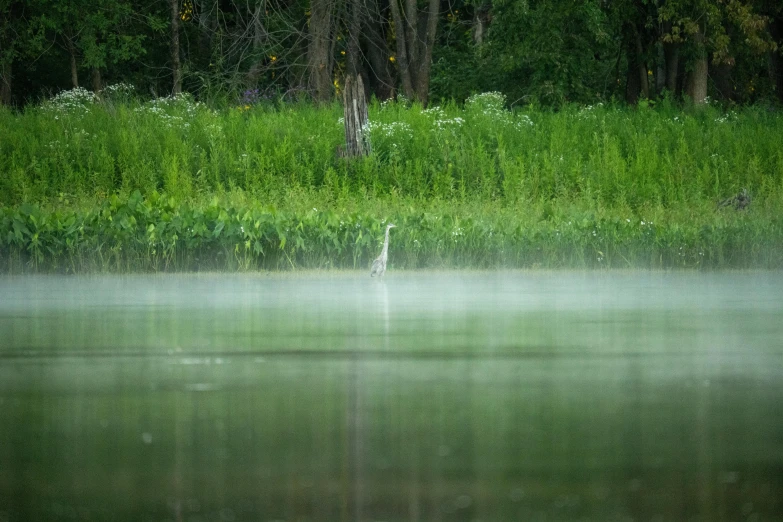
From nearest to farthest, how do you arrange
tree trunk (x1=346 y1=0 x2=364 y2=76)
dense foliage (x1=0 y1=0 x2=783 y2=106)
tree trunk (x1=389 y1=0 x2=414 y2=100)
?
dense foliage (x1=0 y1=0 x2=783 y2=106), tree trunk (x1=346 y1=0 x2=364 y2=76), tree trunk (x1=389 y1=0 x2=414 y2=100)

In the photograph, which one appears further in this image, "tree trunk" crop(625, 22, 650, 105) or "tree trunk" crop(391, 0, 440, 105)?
"tree trunk" crop(391, 0, 440, 105)

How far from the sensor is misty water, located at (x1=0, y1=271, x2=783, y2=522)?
400 cm

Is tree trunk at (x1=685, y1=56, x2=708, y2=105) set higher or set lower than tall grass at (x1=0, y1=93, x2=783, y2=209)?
higher

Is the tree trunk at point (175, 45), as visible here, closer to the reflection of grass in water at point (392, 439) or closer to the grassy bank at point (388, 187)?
the grassy bank at point (388, 187)

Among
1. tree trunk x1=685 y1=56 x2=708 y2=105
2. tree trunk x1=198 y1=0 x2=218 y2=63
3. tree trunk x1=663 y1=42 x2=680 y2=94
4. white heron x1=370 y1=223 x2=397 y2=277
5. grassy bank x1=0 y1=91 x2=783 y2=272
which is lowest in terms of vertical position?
white heron x1=370 y1=223 x2=397 y2=277

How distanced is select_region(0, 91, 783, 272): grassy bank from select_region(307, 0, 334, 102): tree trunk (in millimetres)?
2910

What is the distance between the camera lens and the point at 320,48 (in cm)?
2630

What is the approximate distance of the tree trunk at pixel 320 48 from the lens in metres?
26.1

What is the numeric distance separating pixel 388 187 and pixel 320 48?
7338 mm

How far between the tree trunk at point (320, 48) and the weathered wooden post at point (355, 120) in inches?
213

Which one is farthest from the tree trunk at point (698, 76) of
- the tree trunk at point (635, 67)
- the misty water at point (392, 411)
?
the misty water at point (392, 411)

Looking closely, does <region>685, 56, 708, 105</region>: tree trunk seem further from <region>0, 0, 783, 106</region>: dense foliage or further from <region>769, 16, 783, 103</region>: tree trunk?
<region>769, 16, 783, 103</region>: tree trunk

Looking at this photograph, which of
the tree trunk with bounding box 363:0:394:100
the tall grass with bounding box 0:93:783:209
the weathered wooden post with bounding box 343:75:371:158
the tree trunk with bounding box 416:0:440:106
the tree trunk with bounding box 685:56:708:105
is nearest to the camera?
the tall grass with bounding box 0:93:783:209

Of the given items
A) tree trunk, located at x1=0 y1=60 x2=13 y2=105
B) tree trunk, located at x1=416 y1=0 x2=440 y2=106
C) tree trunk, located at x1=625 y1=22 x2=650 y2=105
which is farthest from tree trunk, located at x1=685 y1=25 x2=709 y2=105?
tree trunk, located at x1=0 y1=60 x2=13 y2=105
